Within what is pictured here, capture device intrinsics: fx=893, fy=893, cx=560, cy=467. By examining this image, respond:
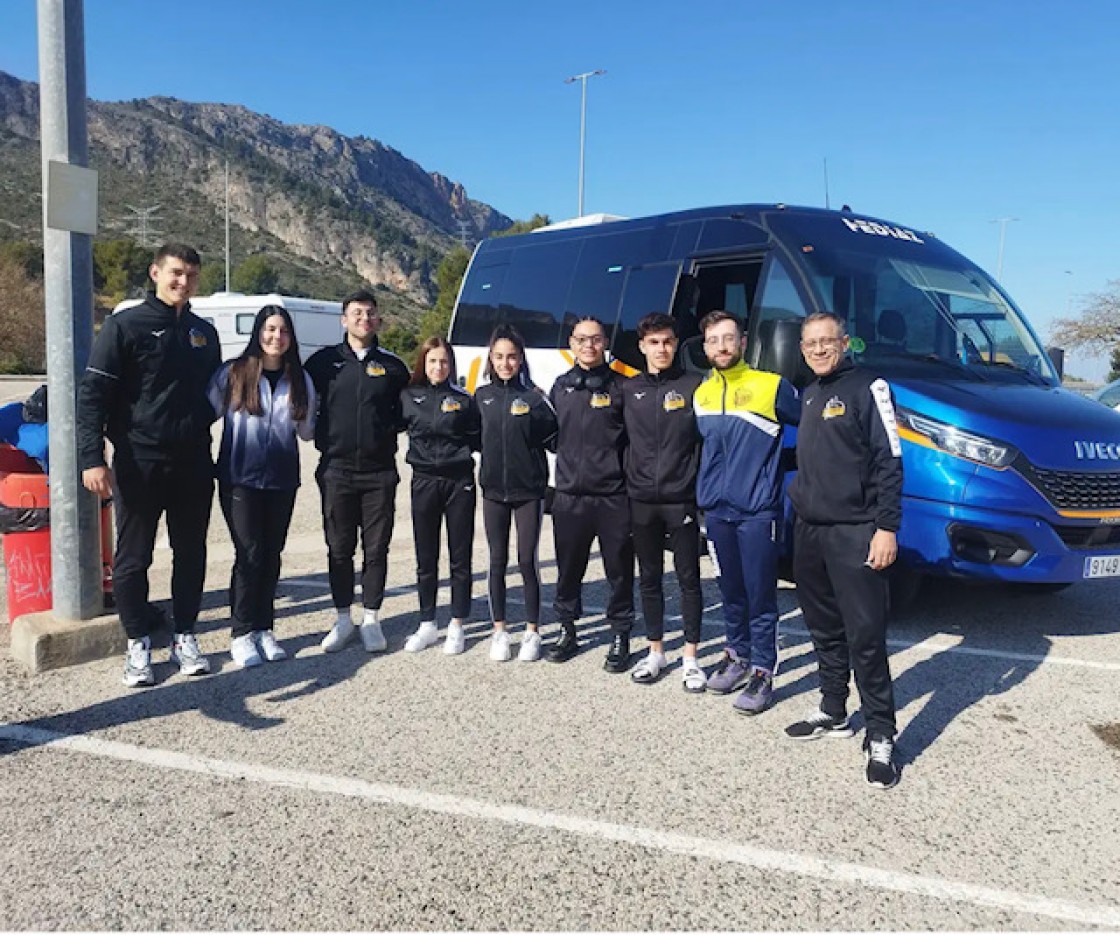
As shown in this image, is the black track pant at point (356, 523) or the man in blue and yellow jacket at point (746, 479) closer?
the man in blue and yellow jacket at point (746, 479)

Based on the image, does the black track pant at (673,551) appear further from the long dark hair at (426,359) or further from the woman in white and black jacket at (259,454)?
the woman in white and black jacket at (259,454)

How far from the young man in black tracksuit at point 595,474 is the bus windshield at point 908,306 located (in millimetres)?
1962

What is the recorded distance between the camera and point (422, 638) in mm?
5020

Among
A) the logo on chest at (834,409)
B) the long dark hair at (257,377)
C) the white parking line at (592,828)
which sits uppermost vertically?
the long dark hair at (257,377)

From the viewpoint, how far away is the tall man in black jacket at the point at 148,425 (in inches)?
163

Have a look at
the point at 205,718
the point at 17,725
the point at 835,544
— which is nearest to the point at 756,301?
the point at 835,544

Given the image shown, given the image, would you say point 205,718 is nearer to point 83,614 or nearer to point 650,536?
point 83,614

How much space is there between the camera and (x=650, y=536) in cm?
454

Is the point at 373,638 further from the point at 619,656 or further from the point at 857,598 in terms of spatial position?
the point at 857,598

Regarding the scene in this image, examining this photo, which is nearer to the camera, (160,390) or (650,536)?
(160,390)

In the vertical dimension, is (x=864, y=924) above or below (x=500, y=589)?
below

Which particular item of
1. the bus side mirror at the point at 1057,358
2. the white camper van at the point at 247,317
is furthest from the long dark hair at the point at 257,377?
the white camper van at the point at 247,317

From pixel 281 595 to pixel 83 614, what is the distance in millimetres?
1597

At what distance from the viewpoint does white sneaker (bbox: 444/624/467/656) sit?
4.95 meters
